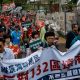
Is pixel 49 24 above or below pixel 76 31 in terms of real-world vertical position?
below

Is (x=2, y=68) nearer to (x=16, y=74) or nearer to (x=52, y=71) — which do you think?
(x=16, y=74)

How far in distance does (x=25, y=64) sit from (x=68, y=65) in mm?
951

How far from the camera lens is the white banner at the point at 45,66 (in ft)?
33.1

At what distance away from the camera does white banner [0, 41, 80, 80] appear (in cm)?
1010

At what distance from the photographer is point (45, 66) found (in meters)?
10.2

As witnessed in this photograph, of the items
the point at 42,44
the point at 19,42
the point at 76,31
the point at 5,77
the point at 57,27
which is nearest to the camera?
the point at 5,77

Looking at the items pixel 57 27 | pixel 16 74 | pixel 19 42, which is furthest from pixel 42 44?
pixel 57 27

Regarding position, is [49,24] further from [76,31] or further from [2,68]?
[2,68]

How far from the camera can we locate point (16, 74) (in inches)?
397

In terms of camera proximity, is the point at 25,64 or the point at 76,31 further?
the point at 76,31

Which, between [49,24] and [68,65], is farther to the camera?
[49,24]

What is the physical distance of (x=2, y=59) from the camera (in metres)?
10.2

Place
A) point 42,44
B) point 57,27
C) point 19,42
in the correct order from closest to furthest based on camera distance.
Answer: point 42,44 → point 19,42 → point 57,27

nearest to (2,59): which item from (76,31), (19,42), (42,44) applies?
(42,44)
